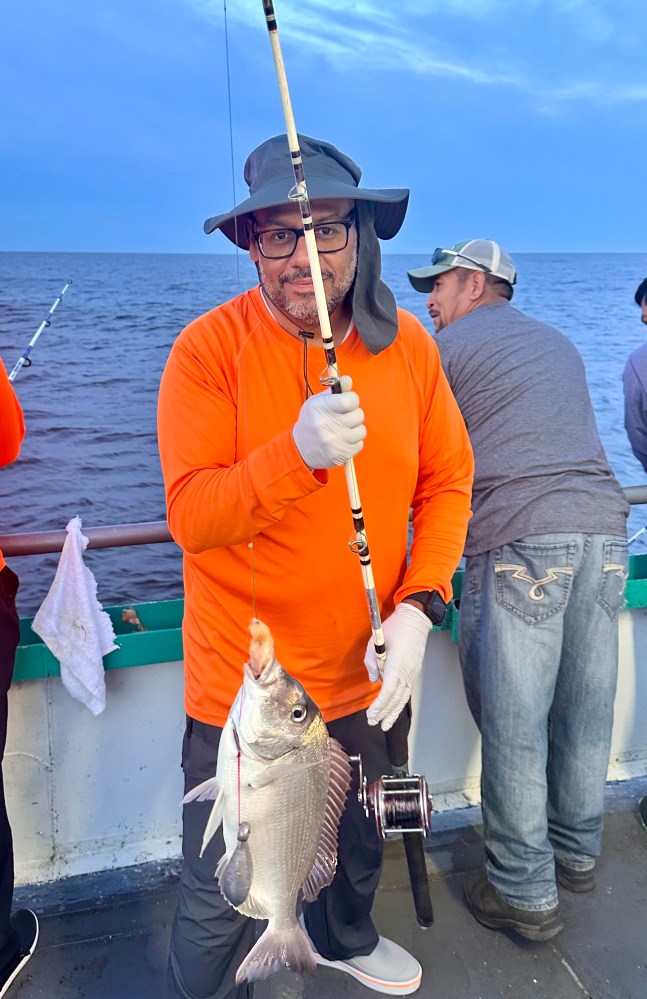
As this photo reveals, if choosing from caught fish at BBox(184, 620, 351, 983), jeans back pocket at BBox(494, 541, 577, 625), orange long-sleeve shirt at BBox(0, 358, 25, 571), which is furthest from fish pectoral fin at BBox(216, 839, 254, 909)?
jeans back pocket at BBox(494, 541, 577, 625)

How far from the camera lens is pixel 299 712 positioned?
1.87m

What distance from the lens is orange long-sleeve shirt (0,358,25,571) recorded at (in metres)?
2.60

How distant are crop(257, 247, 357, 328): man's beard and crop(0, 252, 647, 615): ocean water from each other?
0.08 m

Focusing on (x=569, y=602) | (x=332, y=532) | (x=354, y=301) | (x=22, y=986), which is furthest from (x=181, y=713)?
(x=354, y=301)

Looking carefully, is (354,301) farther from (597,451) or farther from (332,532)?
(597,451)

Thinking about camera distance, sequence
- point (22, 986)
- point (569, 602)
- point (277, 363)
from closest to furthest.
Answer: point (277, 363), point (22, 986), point (569, 602)

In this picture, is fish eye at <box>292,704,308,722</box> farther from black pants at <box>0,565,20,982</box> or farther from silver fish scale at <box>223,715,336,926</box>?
black pants at <box>0,565,20,982</box>

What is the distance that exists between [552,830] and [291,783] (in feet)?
6.35

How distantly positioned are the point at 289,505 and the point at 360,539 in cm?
22

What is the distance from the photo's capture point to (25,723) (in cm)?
330

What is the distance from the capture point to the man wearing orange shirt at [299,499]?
2.28 meters

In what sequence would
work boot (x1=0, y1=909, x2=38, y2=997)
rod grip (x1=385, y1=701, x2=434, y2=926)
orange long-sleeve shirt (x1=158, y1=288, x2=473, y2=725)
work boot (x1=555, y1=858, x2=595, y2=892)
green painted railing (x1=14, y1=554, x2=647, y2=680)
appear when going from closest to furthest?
orange long-sleeve shirt (x1=158, y1=288, x2=473, y2=725) < rod grip (x1=385, y1=701, x2=434, y2=926) < work boot (x1=0, y1=909, x2=38, y2=997) < green painted railing (x1=14, y1=554, x2=647, y2=680) < work boot (x1=555, y1=858, x2=595, y2=892)

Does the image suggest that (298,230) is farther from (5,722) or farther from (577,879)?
(577,879)

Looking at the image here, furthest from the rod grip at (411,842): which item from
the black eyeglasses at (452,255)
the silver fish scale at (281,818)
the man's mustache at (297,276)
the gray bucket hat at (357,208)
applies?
the black eyeglasses at (452,255)
